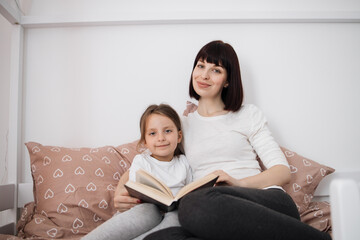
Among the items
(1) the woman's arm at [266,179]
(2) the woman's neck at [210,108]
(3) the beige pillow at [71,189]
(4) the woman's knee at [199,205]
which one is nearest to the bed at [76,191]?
(3) the beige pillow at [71,189]

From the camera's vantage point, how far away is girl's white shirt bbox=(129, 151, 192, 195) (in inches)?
44.0

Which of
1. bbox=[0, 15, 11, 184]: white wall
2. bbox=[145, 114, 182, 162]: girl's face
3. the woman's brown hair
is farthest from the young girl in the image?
bbox=[0, 15, 11, 184]: white wall

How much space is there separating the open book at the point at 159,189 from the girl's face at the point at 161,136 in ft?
0.90

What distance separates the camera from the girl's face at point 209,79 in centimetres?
126

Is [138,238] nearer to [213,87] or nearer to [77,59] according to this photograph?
[213,87]

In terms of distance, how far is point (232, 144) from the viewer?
1.18m

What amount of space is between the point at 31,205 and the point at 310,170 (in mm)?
1162

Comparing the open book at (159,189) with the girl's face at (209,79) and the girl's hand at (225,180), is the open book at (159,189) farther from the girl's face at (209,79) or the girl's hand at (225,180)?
the girl's face at (209,79)

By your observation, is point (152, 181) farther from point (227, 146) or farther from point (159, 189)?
point (227, 146)

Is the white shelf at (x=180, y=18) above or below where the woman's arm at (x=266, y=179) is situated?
above

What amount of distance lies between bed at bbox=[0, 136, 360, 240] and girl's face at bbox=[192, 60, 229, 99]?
0.40 m

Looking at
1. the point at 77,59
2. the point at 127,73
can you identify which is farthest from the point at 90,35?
the point at 127,73

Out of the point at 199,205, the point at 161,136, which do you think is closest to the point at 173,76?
the point at 161,136

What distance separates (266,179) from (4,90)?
1.31 meters
